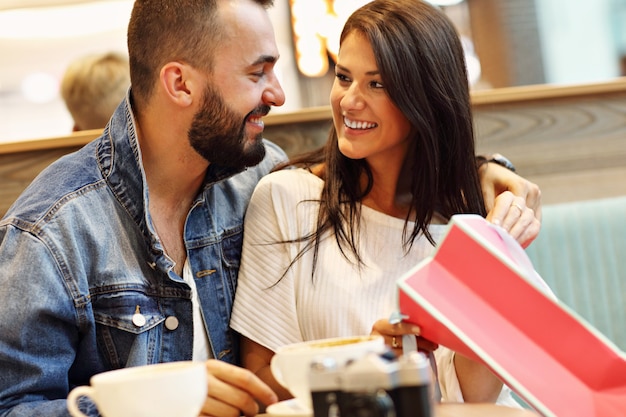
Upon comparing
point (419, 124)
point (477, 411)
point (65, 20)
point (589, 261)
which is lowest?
point (589, 261)

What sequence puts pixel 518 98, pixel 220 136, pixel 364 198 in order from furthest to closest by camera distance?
1. pixel 518 98
2. pixel 364 198
3. pixel 220 136

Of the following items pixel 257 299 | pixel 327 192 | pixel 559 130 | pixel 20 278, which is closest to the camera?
pixel 20 278

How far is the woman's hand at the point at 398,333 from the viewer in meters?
0.97

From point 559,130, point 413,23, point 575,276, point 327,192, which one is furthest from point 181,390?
point 559,130

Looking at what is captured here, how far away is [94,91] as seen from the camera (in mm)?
2465

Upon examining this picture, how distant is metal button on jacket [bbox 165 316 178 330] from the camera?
55.2 inches

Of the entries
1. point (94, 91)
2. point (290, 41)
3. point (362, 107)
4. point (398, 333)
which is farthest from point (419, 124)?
point (290, 41)

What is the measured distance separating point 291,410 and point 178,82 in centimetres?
83

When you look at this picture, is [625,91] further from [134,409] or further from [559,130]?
[134,409]

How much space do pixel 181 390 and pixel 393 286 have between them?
80 cm

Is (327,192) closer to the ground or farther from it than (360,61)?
closer to the ground

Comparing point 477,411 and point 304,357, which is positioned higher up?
point 304,357

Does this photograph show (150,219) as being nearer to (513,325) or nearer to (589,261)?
(513,325)

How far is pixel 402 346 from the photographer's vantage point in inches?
41.7
